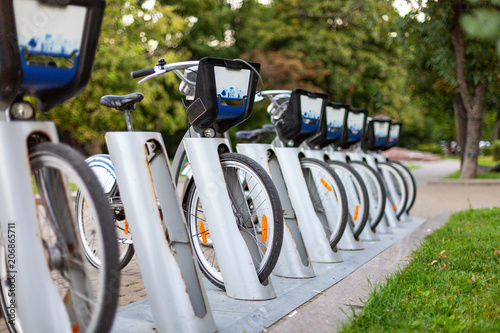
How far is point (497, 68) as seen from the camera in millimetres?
11305

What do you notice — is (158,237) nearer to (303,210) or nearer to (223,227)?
(223,227)

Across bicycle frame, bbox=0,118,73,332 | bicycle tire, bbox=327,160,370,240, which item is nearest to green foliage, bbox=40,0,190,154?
bicycle tire, bbox=327,160,370,240

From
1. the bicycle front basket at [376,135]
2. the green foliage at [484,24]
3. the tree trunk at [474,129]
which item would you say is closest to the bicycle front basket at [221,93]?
the green foliage at [484,24]

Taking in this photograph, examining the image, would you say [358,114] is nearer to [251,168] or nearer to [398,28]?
[251,168]

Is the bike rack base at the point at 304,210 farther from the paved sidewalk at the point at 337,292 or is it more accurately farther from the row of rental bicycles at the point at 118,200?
the paved sidewalk at the point at 337,292

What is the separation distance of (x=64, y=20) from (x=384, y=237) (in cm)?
429

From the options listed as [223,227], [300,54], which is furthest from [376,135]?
[300,54]

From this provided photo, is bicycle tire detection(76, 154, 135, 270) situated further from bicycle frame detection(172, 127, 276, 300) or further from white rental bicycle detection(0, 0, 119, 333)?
white rental bicycle detection(0, 0, 119, 333)

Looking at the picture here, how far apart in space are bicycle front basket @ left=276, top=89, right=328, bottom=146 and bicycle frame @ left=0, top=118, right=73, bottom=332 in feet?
8.67

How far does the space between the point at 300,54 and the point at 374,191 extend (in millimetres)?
19983

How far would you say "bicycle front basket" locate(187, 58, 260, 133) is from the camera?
321cm

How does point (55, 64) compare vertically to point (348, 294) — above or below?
above

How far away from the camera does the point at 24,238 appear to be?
207 cm

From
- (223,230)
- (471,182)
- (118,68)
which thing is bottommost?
(471,182)
